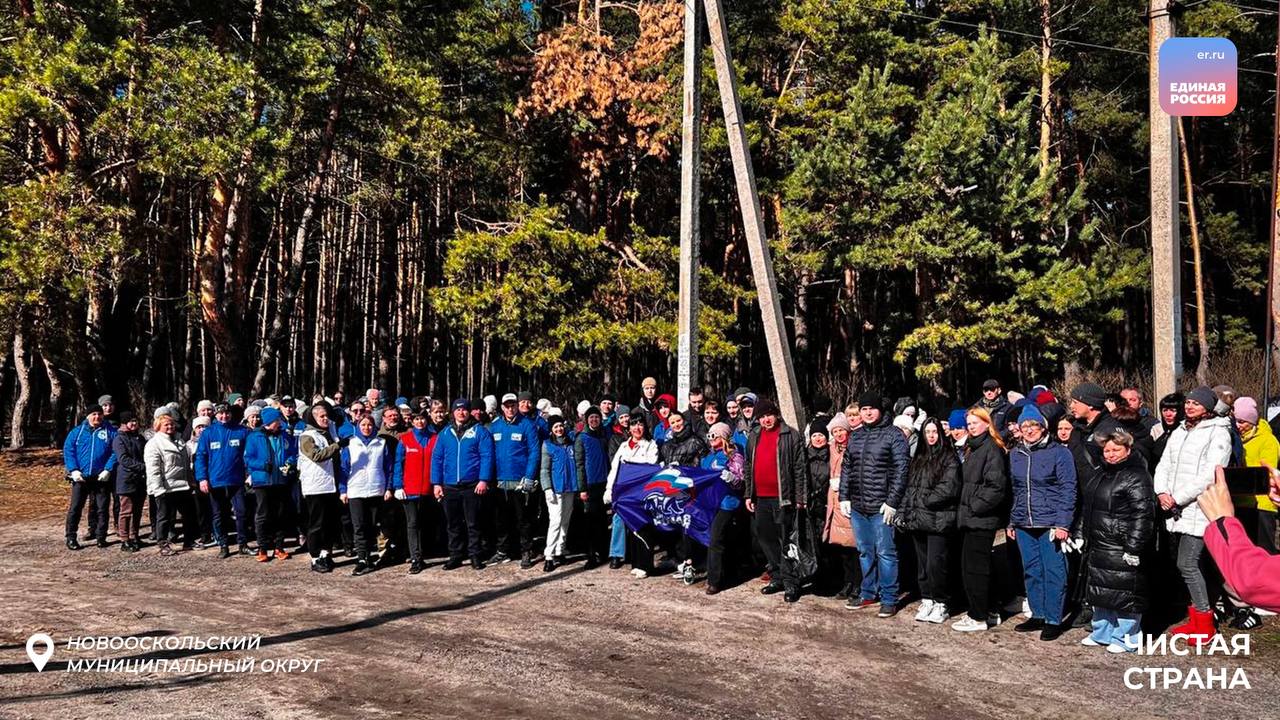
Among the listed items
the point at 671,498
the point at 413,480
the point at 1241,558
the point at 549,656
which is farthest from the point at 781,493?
the point at 1241,558

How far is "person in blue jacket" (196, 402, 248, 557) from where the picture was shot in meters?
10.9

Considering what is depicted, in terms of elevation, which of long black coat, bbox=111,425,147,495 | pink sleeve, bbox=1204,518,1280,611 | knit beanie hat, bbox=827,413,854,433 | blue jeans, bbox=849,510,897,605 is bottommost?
blue jeans, bbox=849,510,897,605

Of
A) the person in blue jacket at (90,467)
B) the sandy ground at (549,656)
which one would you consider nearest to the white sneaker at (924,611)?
the sandy ground at (549,656)

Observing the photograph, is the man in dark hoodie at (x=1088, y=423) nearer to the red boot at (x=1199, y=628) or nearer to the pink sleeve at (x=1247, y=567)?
the red boot at (x=1199, y=628)

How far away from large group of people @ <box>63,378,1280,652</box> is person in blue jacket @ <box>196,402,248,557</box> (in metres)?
0.03

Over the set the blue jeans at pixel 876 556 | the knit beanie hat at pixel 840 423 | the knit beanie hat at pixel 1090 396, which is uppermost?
the knit beanie hat at pixel 1090 396

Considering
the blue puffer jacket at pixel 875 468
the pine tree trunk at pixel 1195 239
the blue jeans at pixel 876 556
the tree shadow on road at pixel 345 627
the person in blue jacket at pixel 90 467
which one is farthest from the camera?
the pine tree trunk at pixel 1195 239

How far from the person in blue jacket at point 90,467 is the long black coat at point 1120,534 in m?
10.8

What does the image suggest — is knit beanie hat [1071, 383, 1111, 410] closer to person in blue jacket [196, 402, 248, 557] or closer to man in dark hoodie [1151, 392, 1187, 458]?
man in dark hoodie [1151, 392, 1187, 458]

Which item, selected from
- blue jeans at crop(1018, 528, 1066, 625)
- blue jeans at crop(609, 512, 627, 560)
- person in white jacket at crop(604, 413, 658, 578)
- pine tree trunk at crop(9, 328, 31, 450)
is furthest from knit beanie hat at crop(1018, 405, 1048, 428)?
pine tree trunk at crop(9, 328, 31, 450)

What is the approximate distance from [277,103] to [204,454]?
8572mm

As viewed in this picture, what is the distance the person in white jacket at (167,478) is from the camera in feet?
37.4

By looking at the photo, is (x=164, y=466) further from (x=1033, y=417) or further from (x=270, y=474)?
(x=1033, y=417)

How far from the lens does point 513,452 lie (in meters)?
10.4
